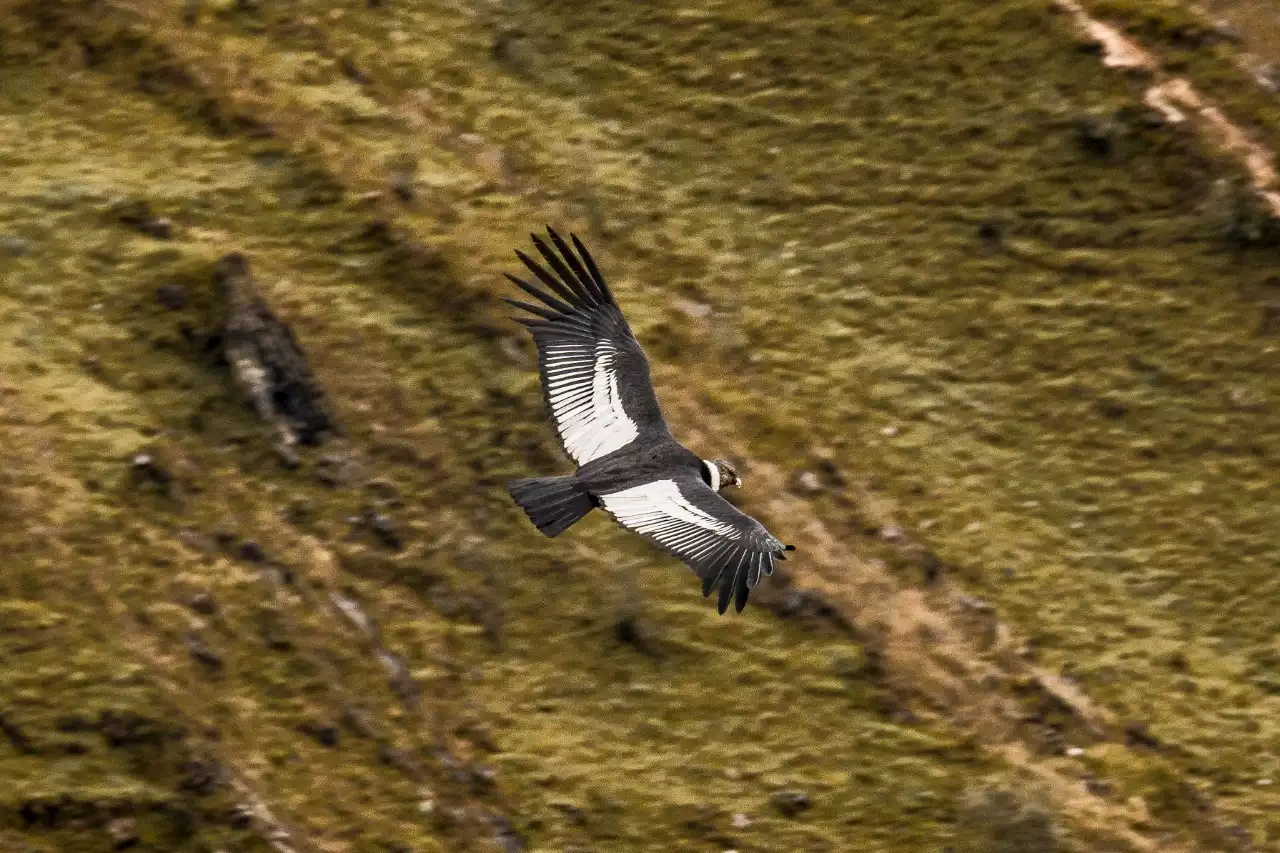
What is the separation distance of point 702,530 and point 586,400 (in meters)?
2.13

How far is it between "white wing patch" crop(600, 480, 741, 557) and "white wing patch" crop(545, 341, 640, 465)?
0.85m

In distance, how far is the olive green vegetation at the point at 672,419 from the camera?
51.3 ft

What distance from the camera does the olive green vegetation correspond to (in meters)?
15.6

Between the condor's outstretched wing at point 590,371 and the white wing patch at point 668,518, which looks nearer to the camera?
the white wing patch at point 668,518

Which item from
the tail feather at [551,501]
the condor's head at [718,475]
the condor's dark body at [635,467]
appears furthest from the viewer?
the condor's head at [718,475]

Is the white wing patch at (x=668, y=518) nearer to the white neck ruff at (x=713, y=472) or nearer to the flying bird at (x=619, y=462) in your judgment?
the flying bird at (x=619, y=462)

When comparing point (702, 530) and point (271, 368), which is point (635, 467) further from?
point (271, 368)

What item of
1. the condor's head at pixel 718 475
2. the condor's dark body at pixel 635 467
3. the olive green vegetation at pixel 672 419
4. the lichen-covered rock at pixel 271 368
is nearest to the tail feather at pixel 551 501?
the condor's dark body at pixel 635 467

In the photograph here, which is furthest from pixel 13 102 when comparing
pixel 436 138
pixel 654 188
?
pixel 654 188

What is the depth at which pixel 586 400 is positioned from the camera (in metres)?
14.1

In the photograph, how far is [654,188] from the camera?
2072cm

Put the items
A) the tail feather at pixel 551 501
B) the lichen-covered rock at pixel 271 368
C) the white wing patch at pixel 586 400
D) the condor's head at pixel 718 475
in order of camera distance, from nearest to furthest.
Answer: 1. the tail feather at pixel 551 501
2. the condor's head at pixel 718 475
3. the white wing patch at pixel 586 400
4. the lichen-covered rock at pixel 271 368

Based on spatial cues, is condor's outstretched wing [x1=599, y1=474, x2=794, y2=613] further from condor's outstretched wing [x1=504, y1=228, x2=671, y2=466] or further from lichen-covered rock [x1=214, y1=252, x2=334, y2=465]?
lichen-covered rock [x1=214, y1=252, x2=334, y2=465]

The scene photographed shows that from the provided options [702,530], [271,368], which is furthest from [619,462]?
[271,368]
